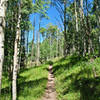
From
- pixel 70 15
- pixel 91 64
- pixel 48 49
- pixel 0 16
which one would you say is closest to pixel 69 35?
pixel 70 15

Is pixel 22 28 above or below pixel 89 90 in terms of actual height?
above

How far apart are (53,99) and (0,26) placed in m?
5.00

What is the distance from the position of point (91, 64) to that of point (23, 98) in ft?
16.3

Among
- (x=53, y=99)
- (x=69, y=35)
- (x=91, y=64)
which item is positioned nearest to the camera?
(x=53, y=99)

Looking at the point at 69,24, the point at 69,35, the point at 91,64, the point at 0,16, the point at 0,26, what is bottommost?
the point at 91,64

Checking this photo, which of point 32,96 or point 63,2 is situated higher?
point 63,2

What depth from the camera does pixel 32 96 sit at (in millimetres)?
6430

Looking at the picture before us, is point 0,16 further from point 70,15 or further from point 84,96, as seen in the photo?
point 70,15

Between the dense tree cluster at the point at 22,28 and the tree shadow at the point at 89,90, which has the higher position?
the dense tree cluster at the point at 22,28

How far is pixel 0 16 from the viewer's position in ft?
8.52

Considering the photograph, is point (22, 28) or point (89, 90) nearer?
point (89, 90)

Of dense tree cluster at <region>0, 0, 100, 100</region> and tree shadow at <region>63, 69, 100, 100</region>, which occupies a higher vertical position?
dense tree cluster at <region>0, 0, 100, 100</region>

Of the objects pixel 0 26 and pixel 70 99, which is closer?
pixel 0 26

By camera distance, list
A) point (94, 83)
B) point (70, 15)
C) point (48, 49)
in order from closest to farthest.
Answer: point (94, 83), point (70, 15), point (48, 49)
